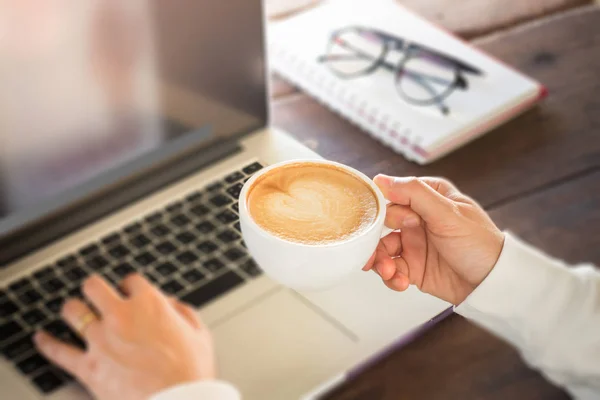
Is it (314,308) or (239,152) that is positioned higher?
(239,152)

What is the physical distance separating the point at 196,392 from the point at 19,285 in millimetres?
221

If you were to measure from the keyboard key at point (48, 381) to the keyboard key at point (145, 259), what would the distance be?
0.38ft

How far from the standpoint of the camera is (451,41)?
0.90 meters

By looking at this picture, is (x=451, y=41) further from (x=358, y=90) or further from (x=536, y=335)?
(x=536, y=335)

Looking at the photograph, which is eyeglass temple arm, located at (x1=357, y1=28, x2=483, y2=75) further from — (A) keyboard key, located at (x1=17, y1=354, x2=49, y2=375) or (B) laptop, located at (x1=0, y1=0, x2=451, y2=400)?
(A) keyboard key, located at (x1=17, y1=354, x2=49, y2=375)

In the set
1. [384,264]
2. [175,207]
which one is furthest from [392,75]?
[384,264]

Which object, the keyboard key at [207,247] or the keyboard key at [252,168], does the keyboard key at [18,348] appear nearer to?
the keyboard key at [207,247]

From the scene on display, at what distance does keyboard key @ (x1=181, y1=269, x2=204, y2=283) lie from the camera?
25.1 inches

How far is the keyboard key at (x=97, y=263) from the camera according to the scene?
638mm

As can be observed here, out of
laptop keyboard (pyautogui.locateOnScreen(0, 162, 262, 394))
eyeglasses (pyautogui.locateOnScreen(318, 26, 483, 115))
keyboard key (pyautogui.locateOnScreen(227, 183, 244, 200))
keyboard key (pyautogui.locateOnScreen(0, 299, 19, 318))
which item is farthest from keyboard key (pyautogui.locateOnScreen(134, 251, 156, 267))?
eyeglasses (pyautogui.locateOnScreen(318, 26, 483, 115))

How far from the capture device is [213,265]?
64 centimetres

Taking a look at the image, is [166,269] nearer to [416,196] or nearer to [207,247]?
[207,247]

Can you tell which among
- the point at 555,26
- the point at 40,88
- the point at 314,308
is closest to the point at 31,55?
the point at 40,88

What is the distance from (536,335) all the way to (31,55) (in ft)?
1.54
